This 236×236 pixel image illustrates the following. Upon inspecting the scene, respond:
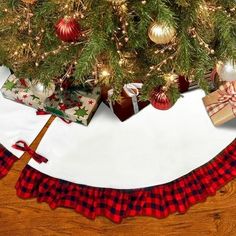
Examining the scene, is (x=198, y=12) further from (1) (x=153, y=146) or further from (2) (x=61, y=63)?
(1) (x=153, y=146)

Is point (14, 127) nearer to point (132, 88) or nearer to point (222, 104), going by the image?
point (132, 88)

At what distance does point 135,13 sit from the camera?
3.48 ft

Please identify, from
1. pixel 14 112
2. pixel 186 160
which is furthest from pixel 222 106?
pixel 14 112

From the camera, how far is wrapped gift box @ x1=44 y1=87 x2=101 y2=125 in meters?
1.42

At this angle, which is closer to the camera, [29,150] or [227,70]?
[227,70]

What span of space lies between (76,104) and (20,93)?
0.75 feet

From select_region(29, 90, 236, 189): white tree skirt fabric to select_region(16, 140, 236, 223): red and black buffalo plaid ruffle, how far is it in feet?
0.07

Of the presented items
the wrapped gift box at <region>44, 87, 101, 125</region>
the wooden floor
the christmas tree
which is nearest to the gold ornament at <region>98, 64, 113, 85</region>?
the christmas tree

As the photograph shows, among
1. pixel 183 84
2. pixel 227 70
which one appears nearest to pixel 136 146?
pixel 183 84

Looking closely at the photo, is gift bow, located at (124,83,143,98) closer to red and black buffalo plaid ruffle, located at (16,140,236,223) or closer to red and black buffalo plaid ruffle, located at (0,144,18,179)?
red and black buffalo plaid ruffle, located at (16,140,236,223)

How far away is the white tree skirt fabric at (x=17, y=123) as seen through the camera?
146 centimetres

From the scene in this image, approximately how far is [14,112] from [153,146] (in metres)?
0.54

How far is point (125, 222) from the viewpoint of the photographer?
1.30 m

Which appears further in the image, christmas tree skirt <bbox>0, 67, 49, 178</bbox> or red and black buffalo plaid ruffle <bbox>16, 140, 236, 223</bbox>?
christmas tree skirt <bbox>0, 67, 49, 178</bbox>
